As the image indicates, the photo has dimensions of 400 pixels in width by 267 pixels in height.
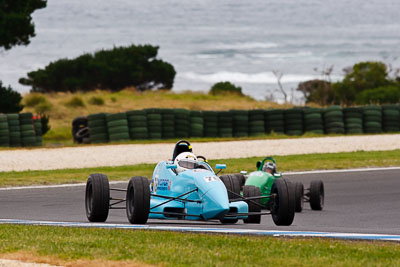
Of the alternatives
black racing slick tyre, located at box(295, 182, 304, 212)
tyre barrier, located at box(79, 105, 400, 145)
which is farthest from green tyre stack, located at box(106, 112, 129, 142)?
black racing slick tyre, located at box(295, 182, 304, 212)

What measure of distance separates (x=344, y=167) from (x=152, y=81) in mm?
64319

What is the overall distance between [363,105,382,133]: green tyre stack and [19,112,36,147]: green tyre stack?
15.9 metres

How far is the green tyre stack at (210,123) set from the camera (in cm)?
3859

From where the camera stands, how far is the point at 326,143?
36.3 metres

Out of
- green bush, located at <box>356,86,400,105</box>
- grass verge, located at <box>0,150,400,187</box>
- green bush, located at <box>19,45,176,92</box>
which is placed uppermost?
green bush, located at <box>19,45,176,92</box>

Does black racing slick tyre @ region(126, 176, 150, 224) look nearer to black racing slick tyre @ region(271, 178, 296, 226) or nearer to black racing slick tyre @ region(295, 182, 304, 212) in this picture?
black racing slick tyre @ region(271, 178, 296, 226)

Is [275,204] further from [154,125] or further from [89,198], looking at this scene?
[154,125]

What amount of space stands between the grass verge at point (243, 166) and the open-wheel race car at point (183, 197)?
33.7 ft

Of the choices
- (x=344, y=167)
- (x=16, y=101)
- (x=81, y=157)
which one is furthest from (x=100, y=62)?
(x=344, y=167)

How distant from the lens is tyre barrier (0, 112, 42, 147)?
3488 cm

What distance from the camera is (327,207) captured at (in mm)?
17156

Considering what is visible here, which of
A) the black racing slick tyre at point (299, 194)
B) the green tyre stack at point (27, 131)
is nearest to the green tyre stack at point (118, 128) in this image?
the green tyre stack at point (27, 131)

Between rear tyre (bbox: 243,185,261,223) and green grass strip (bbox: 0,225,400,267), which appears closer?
green grass strip (bbox: 0,225,400,267)

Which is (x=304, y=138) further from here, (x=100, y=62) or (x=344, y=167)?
(x=100, y=62)
